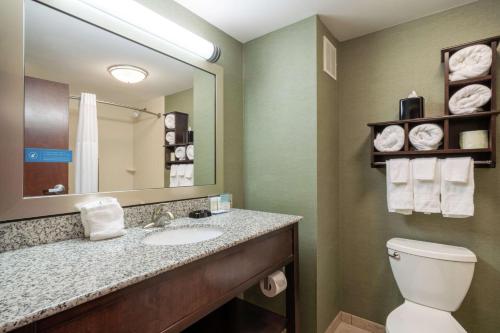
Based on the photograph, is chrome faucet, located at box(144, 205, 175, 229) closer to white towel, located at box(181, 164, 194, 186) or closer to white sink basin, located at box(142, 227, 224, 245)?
white sink basin, located at box(142, 227, 224, 245)

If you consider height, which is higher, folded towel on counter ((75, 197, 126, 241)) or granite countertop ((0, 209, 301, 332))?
folded towel on counter ((75, 197, 126, 241))

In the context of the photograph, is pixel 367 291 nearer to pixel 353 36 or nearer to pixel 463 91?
pixel 463 91

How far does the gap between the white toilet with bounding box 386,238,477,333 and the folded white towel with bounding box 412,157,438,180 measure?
0.43 meters

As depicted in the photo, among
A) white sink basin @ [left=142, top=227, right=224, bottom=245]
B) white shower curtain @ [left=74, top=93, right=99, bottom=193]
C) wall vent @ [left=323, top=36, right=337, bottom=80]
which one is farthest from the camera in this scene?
wall vent @ [left=323, top=36, right=337, bottom=80]

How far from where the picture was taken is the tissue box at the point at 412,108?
1512 mm

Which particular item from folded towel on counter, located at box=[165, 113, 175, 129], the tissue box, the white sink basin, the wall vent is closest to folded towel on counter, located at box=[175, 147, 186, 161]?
folded towel on counter, located at box=[165, 113, 175, 129]

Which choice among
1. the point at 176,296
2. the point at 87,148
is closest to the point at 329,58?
the point at 87,148

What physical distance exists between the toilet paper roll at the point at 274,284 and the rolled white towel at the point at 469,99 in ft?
4.51

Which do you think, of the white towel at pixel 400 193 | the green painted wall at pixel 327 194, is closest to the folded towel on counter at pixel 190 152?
the green painted wall at pixel 327 194

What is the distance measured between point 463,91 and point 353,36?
856 millimetres

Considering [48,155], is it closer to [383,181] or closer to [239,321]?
[239,321]

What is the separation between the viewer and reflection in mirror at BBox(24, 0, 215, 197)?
929 millimetres

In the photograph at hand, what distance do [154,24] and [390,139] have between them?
154cm

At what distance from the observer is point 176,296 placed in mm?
726
